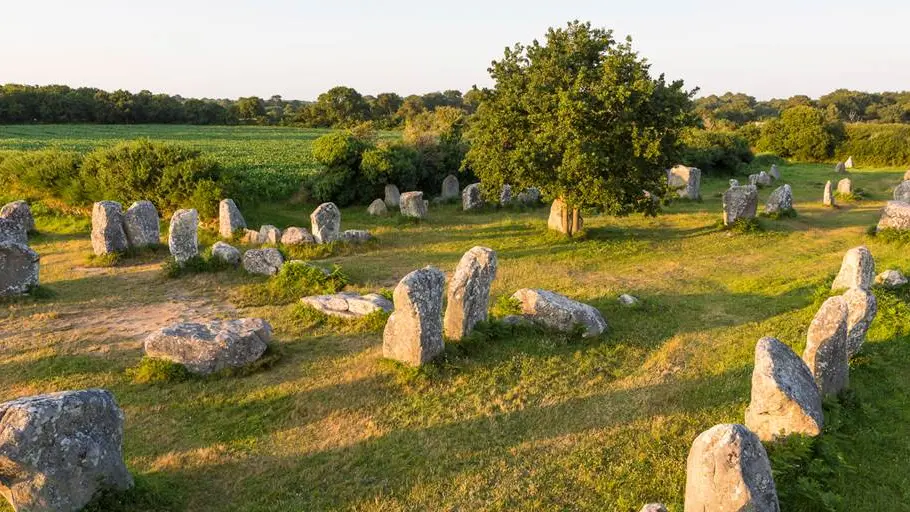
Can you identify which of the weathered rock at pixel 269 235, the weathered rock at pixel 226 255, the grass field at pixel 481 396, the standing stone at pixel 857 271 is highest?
the weathered rock at pixel 269 235

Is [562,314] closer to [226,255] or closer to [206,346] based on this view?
[206,346]

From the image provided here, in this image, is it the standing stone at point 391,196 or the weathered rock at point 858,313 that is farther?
the standing stone at point 391,196

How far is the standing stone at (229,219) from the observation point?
74.5 ft

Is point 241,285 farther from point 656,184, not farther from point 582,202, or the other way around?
point 656,184

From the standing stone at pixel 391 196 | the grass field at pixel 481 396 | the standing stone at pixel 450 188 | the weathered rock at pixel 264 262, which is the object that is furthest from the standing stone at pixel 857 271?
the standing stone at pixel 450 188

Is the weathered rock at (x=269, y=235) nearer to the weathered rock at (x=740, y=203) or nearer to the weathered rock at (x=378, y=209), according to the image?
the weathered rock at (x=378, y=209)

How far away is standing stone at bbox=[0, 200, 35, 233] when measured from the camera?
23.1 m

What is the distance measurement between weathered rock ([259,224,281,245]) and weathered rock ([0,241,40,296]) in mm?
7175

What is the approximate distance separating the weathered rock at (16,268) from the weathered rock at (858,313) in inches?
773

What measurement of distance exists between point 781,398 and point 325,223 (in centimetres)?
1598

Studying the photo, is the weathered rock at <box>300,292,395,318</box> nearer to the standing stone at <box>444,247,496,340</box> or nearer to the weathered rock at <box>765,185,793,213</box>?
the standing stone at <box>444,247,496,340</box>

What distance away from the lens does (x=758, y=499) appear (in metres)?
6.48

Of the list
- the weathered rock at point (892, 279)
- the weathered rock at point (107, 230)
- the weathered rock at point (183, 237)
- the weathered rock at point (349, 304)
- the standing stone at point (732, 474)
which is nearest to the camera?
the standing stone at point (732, 474)

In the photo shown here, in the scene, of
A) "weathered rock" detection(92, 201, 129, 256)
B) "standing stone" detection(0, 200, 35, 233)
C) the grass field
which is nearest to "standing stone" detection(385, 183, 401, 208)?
the grass field
